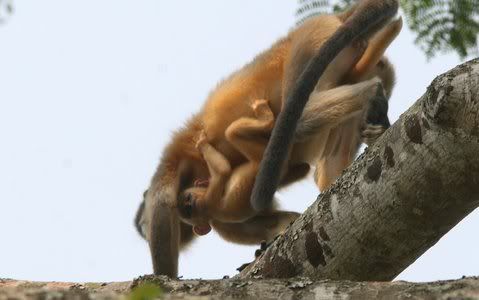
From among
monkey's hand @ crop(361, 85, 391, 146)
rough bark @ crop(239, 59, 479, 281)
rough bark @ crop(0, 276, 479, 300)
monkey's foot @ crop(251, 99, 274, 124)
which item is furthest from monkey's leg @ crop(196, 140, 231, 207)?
rough bark @ crop(0, 276, 479, 300)

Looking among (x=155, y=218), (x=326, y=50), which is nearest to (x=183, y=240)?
(x=155, y=218)

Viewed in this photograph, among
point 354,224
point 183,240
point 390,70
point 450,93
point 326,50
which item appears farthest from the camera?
point 183,240

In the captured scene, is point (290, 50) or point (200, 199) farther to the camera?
point (200, 199)

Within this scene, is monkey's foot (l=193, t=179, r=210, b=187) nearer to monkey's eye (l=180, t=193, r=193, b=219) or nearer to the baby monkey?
the baby monkey

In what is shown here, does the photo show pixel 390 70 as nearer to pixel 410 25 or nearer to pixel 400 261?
pixel 410 25

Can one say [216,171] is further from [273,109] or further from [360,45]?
[360,45]

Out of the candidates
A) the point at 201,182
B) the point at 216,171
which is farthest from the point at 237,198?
the point at 201,182

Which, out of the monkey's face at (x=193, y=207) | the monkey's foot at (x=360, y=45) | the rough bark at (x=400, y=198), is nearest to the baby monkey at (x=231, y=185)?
the monkey's face at (x=193, y=207)

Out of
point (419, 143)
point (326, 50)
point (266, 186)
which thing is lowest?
Answer: point (419, 143)
